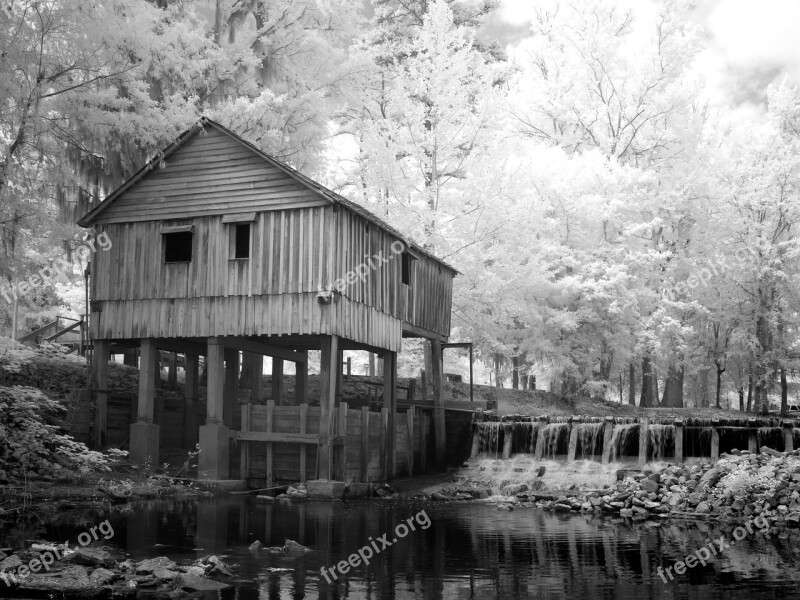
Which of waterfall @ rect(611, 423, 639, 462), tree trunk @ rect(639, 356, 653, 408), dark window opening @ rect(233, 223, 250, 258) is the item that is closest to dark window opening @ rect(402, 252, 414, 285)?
dark window opening @ rect(233, 223, 250, 258)

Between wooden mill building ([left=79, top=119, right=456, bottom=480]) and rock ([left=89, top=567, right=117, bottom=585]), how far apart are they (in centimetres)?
1182

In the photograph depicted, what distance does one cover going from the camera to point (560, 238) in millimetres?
36281

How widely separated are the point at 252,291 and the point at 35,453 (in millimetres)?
6781

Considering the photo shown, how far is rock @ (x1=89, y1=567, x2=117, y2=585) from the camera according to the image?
10758mm

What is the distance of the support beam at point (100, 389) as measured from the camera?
2453 centimetres

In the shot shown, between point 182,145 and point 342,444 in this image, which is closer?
point 342,444

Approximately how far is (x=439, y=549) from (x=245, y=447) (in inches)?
421

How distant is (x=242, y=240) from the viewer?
2470cm

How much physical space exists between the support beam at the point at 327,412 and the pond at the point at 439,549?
7.74 ft

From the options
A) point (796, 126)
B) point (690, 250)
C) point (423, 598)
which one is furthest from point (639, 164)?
point (423, 598)

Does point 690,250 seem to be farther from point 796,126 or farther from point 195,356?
point 195,356

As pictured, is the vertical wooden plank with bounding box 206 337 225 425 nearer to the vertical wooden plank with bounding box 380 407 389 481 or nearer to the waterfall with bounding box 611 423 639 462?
the vertical wooden plank with bounding box 380 407 389 481

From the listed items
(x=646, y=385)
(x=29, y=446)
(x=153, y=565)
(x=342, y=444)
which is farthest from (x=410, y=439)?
(x=646, y=385)

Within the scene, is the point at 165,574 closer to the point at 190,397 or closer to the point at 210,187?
the point at 210,187
